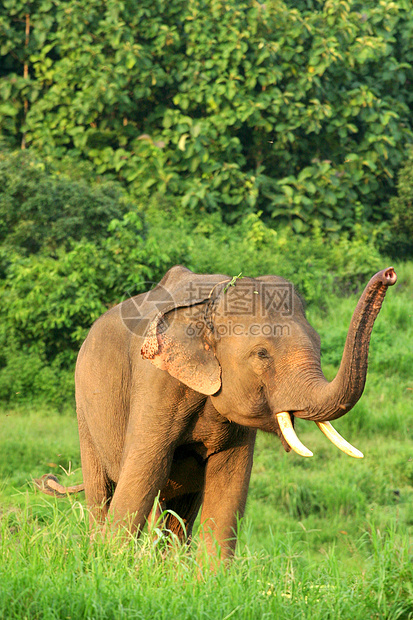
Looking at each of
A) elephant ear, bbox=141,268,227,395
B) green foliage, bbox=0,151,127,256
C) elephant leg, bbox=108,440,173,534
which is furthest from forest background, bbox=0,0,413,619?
elephant leg, bbox=108,440,173,534

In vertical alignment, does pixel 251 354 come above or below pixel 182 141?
below

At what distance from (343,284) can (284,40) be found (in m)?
2.71

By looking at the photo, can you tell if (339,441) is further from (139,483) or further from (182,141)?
(182,141)

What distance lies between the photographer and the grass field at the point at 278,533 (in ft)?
A: 9.59

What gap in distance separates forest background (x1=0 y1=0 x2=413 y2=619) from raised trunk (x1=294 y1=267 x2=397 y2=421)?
488 cm

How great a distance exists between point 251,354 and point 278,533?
70 cm

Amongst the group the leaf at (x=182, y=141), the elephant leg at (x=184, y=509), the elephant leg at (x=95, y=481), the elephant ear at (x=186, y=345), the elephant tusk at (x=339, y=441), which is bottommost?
the elephant leg at (x=184, y=509)

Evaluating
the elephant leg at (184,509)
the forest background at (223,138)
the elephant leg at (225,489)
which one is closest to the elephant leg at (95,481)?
the elephant leg at (184,509)

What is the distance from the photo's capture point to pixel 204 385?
3.63 metres

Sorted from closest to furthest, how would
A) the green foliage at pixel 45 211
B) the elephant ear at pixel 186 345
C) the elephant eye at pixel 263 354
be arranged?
the elephant eye at pixel 263 354 < the elephant ear at pixel 186 345 < the green foliage at pixel 45 211

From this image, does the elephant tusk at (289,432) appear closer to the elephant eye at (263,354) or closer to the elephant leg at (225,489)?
the elephant eye at (263,354)

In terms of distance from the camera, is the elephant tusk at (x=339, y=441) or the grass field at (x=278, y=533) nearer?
the grass field at (x=278, y=533)

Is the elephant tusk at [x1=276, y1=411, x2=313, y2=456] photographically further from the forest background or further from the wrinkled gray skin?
the forest background
